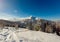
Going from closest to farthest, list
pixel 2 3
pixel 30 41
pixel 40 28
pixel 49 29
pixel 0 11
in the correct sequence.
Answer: pixel 30 41 < pixel 49 29 < pixel 40 28 < pixel 2 3 < pixel 0 11

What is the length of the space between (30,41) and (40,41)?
421 millimetres

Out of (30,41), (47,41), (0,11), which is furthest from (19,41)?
(0,11)

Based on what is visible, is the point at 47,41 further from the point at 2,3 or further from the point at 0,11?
the point at 0,11

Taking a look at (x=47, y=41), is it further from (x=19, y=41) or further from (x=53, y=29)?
(x=53, y=29)

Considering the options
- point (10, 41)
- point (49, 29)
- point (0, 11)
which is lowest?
point (10, 41)

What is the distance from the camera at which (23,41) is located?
14.2 ft

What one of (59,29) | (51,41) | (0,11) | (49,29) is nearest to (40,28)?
(49,29)

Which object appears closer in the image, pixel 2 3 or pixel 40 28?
pixel 40 28

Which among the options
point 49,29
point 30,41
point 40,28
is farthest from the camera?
point 40,28

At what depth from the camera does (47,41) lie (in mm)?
4395

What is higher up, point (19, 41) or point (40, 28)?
point (40, 28)

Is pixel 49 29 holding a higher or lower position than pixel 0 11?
lower

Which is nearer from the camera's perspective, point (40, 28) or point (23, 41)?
point (23, 41)

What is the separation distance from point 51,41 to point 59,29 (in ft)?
11.7
